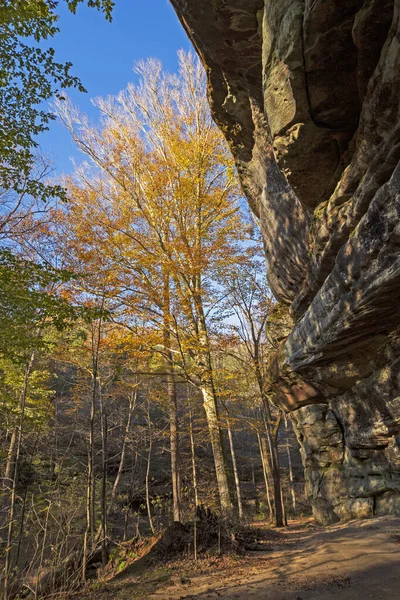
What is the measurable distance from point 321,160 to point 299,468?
2837 cm

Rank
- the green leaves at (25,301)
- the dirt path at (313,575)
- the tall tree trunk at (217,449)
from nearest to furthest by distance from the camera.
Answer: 1. the dirt path at (313,575)
2. the green leaves at (25,301)
3. the tall tree trunk at (217,449)

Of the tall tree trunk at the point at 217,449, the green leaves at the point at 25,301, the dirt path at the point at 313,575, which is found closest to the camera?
the dirt path at the point at 313,575

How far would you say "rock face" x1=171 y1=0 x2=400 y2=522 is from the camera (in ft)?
16.7

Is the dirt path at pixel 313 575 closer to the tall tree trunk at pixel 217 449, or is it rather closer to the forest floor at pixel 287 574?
the forest floor at pixel 287 574

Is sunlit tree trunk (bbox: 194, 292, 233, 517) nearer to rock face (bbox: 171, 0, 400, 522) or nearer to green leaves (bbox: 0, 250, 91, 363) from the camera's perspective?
rock face (bbox: 171, 0, 400, 522)

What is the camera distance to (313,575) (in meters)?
5.63

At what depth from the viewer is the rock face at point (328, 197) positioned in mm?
5086

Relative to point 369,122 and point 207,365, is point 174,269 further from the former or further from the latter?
point 369,122

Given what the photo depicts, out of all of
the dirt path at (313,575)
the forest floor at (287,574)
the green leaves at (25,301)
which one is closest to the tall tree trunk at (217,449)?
the forest floor at (287,574)

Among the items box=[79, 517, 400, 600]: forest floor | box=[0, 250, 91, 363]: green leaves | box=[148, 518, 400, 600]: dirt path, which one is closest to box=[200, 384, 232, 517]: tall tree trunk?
box=[79, 517, 400, 600]: forest floor

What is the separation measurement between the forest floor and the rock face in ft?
7.64

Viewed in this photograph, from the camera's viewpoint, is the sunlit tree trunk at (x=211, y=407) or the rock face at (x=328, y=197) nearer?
the rock face at (x=328, y=197)

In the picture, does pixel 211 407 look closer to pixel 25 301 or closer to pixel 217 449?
pixel 217 449

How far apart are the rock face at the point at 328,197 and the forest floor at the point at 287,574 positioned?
233 centimetres
